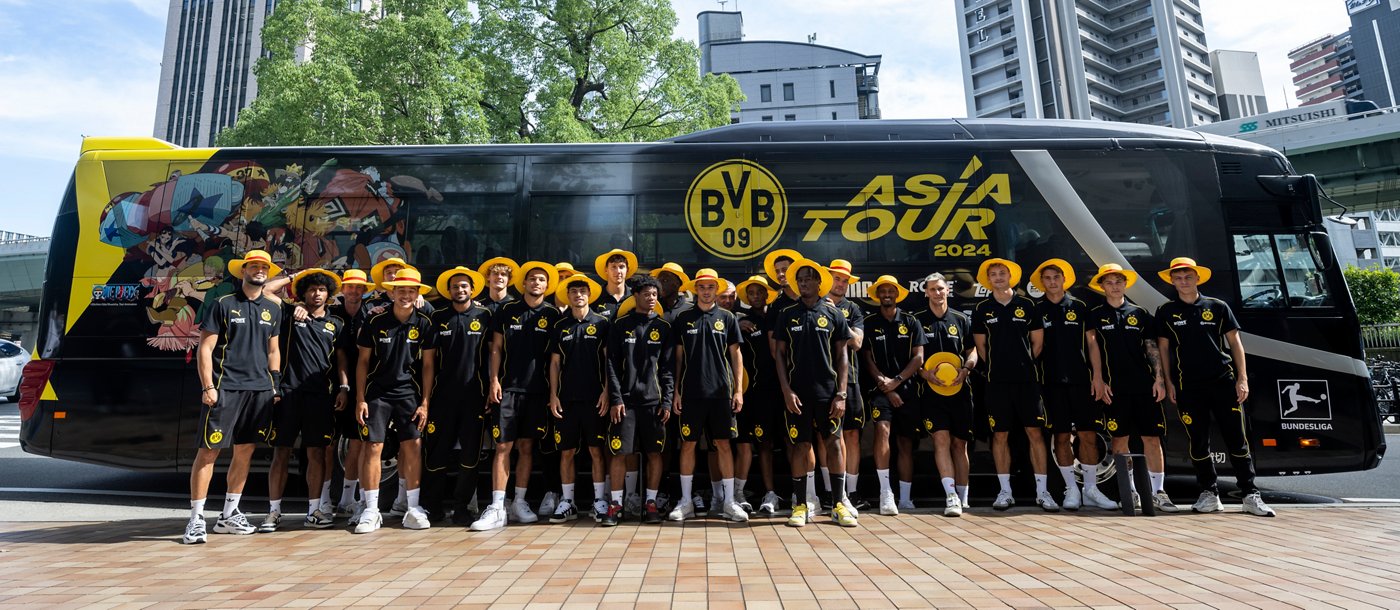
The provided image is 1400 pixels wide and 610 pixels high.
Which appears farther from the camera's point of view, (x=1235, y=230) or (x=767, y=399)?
(x=1235, y=230)

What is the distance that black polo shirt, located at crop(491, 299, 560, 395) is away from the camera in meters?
5.30

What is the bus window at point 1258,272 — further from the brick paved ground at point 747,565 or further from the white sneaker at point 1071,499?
the white sneaker at point 1071,499

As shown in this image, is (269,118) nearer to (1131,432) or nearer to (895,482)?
(895,482)

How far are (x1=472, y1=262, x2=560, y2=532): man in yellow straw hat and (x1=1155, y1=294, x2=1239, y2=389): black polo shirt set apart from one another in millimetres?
5434

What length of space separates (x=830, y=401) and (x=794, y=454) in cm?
53

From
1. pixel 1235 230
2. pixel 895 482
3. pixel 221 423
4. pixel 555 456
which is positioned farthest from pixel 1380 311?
pixel 221 423

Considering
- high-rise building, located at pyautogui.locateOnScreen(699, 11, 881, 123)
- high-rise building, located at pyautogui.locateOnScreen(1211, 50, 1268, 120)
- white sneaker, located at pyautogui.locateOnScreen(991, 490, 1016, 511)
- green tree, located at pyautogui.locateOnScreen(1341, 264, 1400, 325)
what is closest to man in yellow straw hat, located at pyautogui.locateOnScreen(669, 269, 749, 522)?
white sneaker, located at pyautogui.locateOnScreen(991, 490, 1016, 511)

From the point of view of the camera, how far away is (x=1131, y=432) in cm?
573

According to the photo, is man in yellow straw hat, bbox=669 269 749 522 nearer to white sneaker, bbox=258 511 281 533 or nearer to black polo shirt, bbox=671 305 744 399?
black polo shirt, bbox=671 305 744 399

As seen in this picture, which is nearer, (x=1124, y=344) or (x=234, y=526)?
(x=234, y=526)

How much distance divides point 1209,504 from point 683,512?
14.9 feet

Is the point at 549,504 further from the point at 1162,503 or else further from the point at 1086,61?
the point at 1086,61

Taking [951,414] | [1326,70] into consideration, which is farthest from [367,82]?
[1326,70]

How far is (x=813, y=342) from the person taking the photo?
5.23 m
